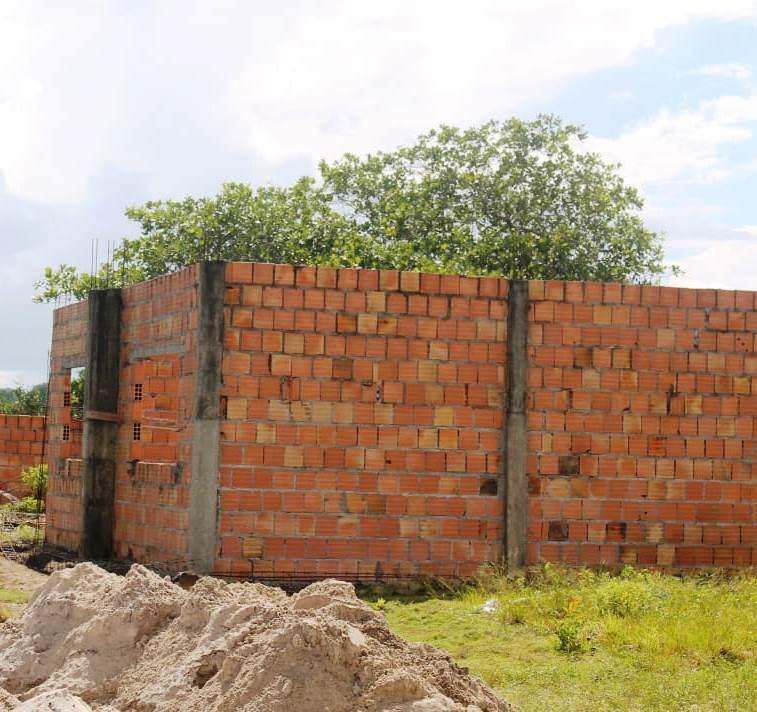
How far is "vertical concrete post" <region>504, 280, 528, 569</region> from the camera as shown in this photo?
9039mm

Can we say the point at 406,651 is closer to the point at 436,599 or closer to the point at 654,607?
the point at 654,607

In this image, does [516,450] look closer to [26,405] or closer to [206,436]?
[206,436]

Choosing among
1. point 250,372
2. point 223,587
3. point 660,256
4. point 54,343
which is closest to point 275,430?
point 250,372

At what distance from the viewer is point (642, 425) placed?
928 cm

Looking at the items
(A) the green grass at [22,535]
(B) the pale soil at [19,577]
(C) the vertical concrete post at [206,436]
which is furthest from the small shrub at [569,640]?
(A) the green grass at [22,535]

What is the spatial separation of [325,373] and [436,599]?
1.97 meters

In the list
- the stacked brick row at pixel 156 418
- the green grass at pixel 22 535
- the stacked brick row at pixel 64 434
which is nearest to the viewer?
the stacked brick row at pixel 156 418

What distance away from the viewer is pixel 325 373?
29.1ft

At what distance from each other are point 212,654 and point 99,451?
5.91 meters

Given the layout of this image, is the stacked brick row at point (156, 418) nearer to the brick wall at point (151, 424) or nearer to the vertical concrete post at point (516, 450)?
the brick wall at point (151, 424)

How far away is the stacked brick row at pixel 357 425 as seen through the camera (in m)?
8.78

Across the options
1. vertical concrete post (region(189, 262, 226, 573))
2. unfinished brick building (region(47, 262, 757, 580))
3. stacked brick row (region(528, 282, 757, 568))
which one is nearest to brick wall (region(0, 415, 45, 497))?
unfinished brick building (region(47, 262, 757, 580))

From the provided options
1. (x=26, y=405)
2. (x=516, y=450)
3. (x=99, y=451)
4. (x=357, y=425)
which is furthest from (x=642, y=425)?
(x=26, y=405)

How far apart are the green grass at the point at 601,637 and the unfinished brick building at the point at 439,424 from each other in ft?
2.36
